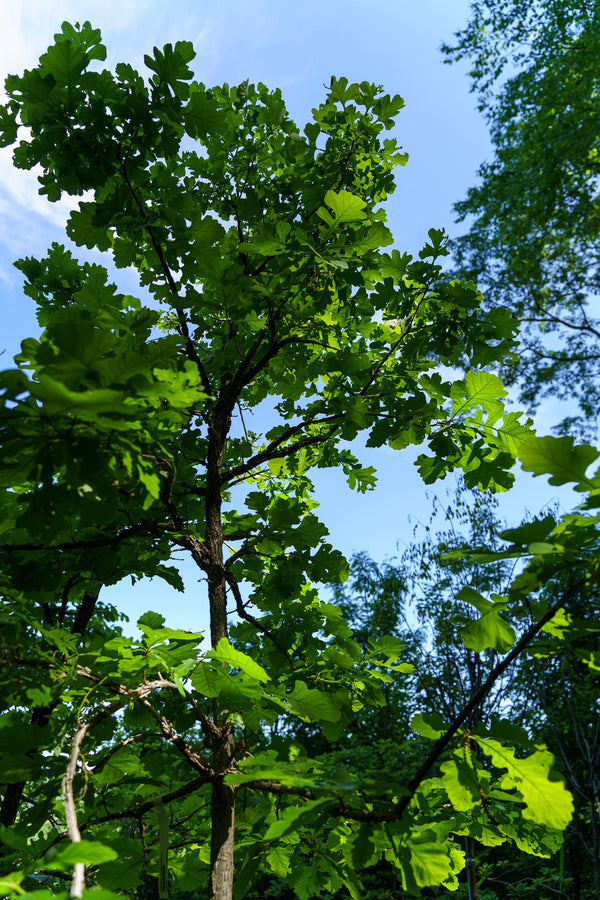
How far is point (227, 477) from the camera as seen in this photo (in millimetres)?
3131

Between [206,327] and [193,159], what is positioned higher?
[193,159]

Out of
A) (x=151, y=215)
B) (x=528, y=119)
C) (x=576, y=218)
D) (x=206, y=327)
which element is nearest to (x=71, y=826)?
(x=151, y=215)

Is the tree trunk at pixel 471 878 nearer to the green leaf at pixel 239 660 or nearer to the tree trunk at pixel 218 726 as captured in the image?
the tree trunk at pixel 218 726

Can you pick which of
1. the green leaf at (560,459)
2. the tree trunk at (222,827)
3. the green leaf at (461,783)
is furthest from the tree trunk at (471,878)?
the green leaf at (560,459)

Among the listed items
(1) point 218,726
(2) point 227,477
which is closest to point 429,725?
(1) point 218,726

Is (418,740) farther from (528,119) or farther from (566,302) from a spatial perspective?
(528,119)

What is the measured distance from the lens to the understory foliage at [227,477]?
4.66 ft

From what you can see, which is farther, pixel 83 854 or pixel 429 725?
pixel 429 725

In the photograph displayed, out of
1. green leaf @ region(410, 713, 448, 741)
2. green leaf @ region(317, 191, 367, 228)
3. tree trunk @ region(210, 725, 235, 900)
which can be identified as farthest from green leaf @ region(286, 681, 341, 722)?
green leaf @ region(317, 191, 367, 228)

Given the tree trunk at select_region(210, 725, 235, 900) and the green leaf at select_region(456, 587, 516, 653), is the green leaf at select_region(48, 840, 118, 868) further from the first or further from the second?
the tree trunk at select_region(210, 725, 235, 900)

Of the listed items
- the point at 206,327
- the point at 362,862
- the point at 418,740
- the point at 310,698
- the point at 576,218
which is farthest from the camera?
the point at 576,218

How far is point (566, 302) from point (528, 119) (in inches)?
178

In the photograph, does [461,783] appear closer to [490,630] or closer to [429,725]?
[429,725]

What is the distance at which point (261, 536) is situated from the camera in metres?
2.84
